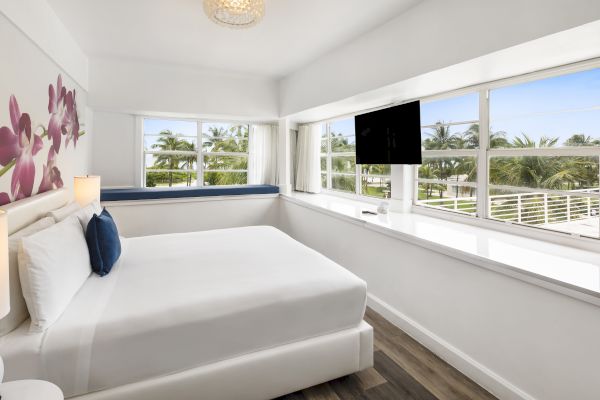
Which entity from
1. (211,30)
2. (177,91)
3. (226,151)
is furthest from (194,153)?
(211,30)

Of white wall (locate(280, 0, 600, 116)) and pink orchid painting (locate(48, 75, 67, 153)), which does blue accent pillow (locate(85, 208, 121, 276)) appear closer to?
pink orchid painting (locate(48, 75, 67, 153))

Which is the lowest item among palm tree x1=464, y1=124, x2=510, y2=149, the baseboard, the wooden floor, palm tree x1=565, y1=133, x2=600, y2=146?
the wooden floor

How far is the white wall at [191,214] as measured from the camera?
3.99 m

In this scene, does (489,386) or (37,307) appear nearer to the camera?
(37,307)

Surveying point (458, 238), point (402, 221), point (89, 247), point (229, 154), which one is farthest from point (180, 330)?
point (229, 154)

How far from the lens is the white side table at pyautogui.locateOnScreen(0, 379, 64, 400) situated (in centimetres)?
99

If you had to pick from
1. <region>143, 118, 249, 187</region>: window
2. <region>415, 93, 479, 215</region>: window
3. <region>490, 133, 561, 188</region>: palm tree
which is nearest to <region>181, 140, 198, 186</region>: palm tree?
<region>143, 118, 249, 187</region>: window

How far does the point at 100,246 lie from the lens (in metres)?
1.95

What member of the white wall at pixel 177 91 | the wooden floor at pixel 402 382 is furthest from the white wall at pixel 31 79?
the wooden floor at pixel 402 382

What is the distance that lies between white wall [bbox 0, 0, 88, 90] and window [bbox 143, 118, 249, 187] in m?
1.23

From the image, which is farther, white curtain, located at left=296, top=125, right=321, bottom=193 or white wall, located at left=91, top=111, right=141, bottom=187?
white curtain, located at left=296, top=125, right=321, bottom=193

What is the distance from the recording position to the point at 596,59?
1.86 m

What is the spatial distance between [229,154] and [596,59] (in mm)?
4150

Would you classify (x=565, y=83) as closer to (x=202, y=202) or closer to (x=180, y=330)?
(x=180, y=330)
